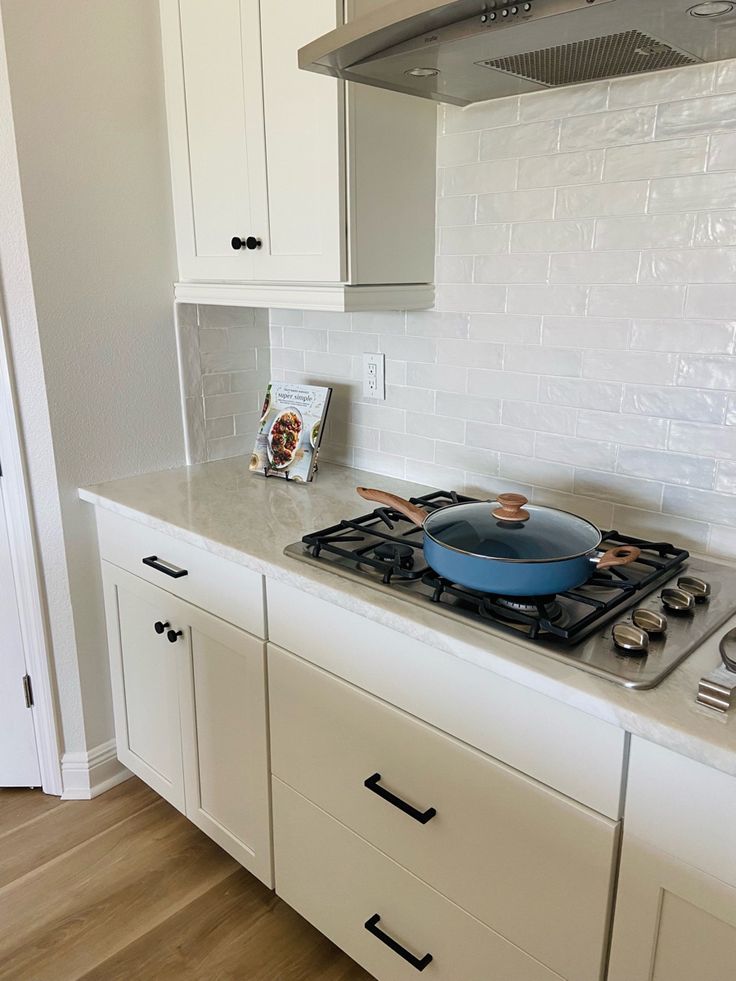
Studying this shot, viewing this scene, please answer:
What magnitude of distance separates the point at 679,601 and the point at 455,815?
488 millimetres

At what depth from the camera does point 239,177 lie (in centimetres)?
175

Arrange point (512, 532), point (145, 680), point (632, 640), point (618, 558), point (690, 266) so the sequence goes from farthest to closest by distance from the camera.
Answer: point (145, 680), point (690, 266), point (512, 532), point (618, 558), point (632, 640)

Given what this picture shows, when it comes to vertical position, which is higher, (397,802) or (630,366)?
(630,366)

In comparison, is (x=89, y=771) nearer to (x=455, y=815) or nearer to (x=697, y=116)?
(x=455, y=815)

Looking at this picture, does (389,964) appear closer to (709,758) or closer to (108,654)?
(709,758)

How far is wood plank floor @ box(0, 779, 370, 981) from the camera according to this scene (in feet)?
5.33

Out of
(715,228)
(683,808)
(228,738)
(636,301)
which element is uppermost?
(715,228)

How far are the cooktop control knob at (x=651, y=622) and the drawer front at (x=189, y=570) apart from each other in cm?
71

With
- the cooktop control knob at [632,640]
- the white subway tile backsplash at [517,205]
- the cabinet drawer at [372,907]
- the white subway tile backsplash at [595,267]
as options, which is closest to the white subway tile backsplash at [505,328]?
the white subway tile backsplash at [595,267]

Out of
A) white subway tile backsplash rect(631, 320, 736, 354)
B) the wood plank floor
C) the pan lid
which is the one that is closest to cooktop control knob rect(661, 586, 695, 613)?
the pan lid

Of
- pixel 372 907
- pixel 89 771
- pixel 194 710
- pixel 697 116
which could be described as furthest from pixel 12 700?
pixel 697 116

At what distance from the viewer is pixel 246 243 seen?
1758 mm

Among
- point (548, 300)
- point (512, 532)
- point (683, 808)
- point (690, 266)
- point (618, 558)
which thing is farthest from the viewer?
point (548, 300)

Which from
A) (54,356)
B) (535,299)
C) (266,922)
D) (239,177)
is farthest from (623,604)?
(54,356)
